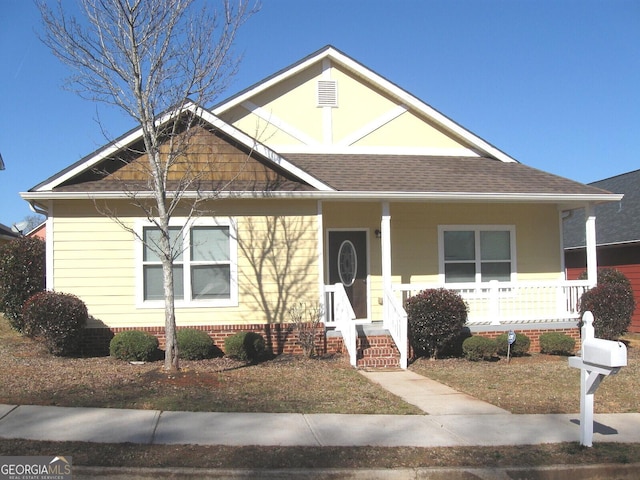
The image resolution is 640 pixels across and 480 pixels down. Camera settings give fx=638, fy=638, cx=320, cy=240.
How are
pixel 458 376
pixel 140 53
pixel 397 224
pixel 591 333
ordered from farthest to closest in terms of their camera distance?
pixel 397 224 → pixel 458 376 → pixel 140 53 → pixel 591 333

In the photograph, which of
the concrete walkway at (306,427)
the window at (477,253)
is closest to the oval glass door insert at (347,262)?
the window at (477,253)

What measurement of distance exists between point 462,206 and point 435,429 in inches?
334

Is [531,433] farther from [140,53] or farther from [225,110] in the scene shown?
[225,110]

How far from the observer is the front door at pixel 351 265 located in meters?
14.4

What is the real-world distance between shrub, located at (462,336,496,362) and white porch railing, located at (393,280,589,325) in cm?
96

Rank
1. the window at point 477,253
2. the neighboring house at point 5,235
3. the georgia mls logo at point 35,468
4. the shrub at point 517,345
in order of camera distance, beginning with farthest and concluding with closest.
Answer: the neighboring house at point 5,235, the window at point 477,253, the shrub at point 517,345, the georgia mls logo at point 35,468

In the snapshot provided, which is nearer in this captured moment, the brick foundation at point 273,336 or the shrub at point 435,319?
the shrub at point 435,319

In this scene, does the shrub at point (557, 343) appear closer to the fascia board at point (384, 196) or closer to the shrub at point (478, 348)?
the shrub at point (478, 348)

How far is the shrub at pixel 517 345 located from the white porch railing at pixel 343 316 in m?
2.88

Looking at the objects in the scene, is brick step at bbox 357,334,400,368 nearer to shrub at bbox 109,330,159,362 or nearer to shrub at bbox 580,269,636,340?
shrub at bbox 109,330,159,362

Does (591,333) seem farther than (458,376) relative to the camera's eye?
No

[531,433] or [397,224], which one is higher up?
[397,224]

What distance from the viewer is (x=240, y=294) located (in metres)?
12.6

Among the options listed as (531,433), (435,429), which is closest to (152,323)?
(435,429)
